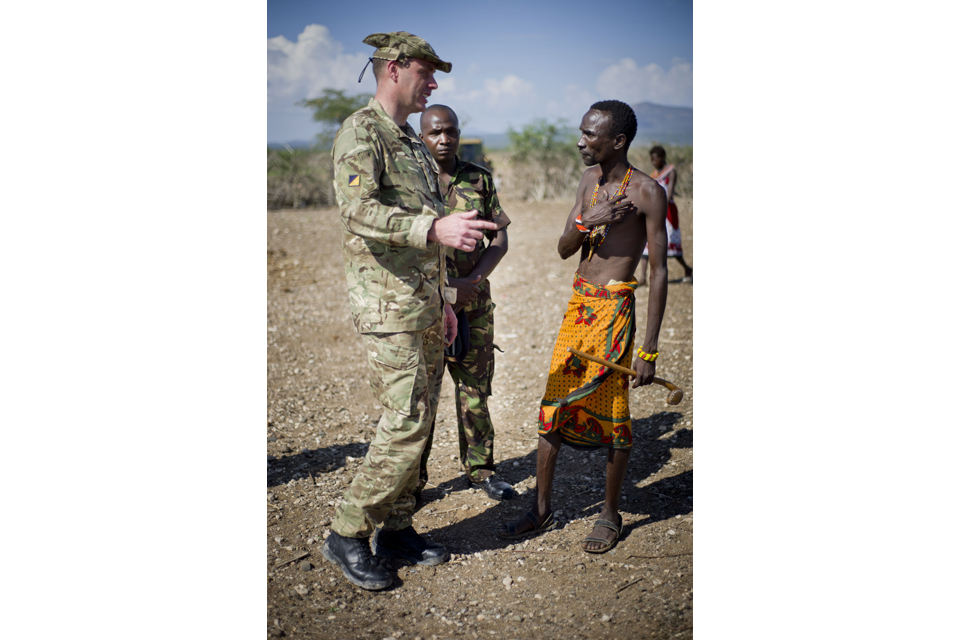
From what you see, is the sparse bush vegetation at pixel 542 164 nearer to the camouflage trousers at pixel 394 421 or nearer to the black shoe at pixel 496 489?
the black shoe at pixel 496 489

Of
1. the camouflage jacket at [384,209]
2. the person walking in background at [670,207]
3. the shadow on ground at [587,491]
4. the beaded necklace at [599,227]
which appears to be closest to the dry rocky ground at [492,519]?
the shadow on ground at [587,491]

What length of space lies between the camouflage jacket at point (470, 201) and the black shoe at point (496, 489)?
917 mm

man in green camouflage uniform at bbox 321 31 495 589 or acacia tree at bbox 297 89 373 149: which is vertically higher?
acacia tree at bbox 297 89 373 149

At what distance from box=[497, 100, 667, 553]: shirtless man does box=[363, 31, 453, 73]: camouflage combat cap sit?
666 mm

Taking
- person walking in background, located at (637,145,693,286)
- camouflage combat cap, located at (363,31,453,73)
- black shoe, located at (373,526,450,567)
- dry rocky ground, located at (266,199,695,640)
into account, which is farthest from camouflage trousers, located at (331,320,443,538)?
person walking in background, located at (637,145,693,286)

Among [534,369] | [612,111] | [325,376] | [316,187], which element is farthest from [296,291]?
[316,187]

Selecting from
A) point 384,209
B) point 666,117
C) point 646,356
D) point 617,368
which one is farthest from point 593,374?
point 666,117

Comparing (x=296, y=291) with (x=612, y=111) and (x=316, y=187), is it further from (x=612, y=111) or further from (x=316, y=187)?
(x=316, y=187)

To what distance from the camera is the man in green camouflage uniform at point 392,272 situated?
2.13m

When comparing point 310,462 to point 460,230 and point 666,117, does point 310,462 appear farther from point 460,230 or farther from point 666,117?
point 666,117

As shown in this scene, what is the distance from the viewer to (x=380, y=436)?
7.63 ft

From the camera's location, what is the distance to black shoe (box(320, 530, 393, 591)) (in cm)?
242

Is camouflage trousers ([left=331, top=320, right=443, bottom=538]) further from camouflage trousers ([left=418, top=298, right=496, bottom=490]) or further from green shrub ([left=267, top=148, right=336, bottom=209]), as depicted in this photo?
green shrub ([left=267, top=148, right=336, bottom=209])

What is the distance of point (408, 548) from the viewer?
2643 millimetres
